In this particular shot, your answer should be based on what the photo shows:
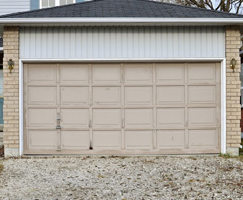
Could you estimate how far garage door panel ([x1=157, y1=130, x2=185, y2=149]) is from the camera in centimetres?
796

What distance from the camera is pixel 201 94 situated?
799cm

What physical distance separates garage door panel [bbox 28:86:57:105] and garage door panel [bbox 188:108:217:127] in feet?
10.8

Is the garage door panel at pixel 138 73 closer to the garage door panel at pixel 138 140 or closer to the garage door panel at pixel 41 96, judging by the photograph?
the garage door panel at pixel 138 140

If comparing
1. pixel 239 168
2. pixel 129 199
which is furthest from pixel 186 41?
pixel 129 199

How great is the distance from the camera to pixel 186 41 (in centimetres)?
787

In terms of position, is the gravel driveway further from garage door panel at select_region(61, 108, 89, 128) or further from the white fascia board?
the white fascia board

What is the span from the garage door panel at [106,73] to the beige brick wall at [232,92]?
8.57ft

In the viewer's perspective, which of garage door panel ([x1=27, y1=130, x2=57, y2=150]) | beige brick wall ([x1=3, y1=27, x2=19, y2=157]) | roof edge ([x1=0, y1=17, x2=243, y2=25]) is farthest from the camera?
garage door panel ([x1=27, y1=130, x2=57, y2=150])

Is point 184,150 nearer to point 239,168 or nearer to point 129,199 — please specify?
point 239,168

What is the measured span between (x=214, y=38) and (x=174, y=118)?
6.96ft

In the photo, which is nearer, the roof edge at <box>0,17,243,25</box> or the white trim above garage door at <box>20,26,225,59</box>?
the roof edge at <box>0,17,243,25</box>

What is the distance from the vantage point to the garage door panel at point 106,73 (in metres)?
7.98

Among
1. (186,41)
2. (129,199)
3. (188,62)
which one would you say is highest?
(186,41)

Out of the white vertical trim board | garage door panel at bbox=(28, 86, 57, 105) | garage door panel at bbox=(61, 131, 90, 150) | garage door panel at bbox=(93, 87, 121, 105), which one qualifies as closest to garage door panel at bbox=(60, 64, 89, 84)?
garage door panel at bbox=(28, 86, 57, 105)
